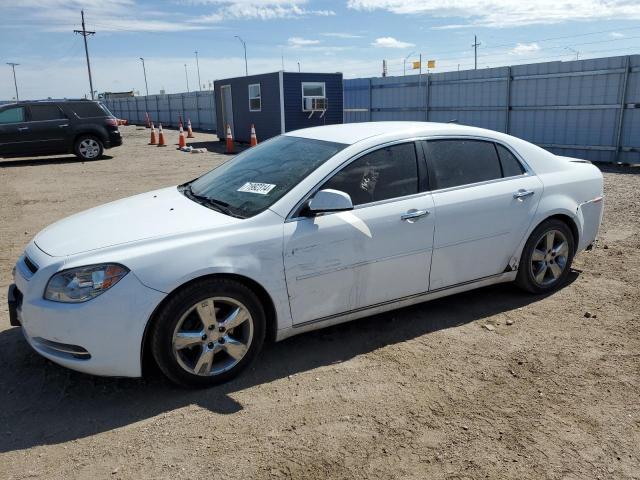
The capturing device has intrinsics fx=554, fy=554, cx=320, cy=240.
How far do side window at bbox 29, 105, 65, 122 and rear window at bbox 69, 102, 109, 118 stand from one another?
0.41 m

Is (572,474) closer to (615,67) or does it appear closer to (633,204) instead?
(633,204)

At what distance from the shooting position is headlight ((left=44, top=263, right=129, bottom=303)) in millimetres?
3076

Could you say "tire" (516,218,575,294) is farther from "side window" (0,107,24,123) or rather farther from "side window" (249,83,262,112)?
"side window" (249,83,262,112)

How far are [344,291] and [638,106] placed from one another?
1173cm

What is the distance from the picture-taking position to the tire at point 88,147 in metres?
16.2

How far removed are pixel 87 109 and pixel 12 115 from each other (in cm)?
195

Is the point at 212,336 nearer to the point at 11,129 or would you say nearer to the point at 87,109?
the point at 11,129

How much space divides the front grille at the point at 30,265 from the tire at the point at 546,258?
3.64 m

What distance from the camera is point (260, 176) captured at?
4.05 metres

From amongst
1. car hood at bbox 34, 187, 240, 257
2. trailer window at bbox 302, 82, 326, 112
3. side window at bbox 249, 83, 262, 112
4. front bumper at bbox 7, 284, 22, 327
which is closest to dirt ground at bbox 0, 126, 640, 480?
front bumper at bbox 7, 284, 22, 327

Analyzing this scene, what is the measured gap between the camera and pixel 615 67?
12.8 metres

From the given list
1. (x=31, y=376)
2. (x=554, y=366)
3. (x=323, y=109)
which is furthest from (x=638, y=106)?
(x=31, y=376)

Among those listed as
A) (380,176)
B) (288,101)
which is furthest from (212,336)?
(288,101)

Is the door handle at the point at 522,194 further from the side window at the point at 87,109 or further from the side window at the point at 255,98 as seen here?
the side window at the point at 255,98
